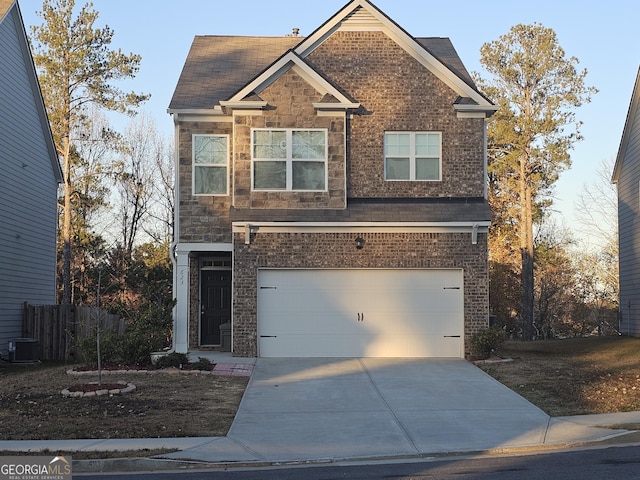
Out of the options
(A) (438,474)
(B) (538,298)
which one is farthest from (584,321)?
(A) (438,474)

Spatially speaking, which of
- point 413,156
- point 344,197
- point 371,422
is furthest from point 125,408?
point 413,156

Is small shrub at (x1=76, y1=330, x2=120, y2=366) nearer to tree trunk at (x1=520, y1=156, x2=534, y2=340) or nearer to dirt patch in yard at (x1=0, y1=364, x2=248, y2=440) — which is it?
dirt patch in yard at (x1=0, y1=364, x2=248, y2=440)

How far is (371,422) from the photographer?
12828 mm

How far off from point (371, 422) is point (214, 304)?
10443 mm

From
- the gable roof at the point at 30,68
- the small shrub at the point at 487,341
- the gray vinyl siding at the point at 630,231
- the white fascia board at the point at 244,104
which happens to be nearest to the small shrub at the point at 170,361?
the white fascia board at the point at 244,104

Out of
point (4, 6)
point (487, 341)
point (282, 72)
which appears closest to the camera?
point (487, 341)

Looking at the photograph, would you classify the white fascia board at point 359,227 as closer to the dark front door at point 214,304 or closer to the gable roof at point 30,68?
the dark front door at point 214,304

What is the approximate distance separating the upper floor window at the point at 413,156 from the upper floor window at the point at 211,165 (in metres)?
4.26

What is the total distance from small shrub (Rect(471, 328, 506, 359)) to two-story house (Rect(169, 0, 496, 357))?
545 millimetres

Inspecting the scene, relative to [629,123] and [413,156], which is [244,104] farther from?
[629,123]

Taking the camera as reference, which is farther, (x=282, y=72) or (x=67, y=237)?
(x=67, y=237)

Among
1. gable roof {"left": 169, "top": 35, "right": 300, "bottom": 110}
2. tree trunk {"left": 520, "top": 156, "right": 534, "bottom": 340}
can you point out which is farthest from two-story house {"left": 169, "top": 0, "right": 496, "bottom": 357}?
tree trunk {"left": 520, "top": 156, "right": 534, "bottom": 340}

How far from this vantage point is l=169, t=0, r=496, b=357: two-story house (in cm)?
1991

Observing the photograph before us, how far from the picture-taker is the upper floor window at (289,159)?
20.5m
